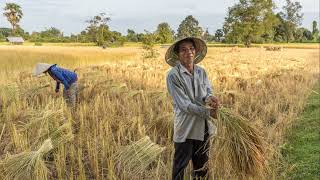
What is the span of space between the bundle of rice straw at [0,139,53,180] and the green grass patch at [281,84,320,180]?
2.16m

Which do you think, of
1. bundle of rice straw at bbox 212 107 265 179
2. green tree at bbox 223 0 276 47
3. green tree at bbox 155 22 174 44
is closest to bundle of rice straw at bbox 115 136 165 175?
bundle of rice straw at bbox 212 107 265 179

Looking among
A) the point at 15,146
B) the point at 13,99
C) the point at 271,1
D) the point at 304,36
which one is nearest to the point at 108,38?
the point at 271,1

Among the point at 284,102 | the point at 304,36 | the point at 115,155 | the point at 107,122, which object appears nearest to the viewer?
the point at 115,155

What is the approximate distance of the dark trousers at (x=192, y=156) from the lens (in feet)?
10.4

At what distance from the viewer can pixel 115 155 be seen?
4023mm

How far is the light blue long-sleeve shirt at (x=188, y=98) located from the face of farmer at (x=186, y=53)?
0.17 feet

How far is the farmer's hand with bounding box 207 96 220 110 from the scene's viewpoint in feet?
9.29

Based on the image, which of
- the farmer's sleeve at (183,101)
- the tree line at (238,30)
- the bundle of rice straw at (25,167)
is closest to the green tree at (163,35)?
the tree line at (238,30)

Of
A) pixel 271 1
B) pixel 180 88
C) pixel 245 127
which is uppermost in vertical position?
pixel 271 1

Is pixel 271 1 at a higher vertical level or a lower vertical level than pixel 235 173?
higher

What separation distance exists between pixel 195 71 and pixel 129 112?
2.94 m

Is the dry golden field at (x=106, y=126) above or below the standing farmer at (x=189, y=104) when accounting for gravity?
below

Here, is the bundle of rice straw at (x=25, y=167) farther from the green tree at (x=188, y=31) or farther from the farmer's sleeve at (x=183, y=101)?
the green tree at (x=188, y=31)

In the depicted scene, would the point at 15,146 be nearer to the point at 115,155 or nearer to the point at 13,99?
the point at 115,155
